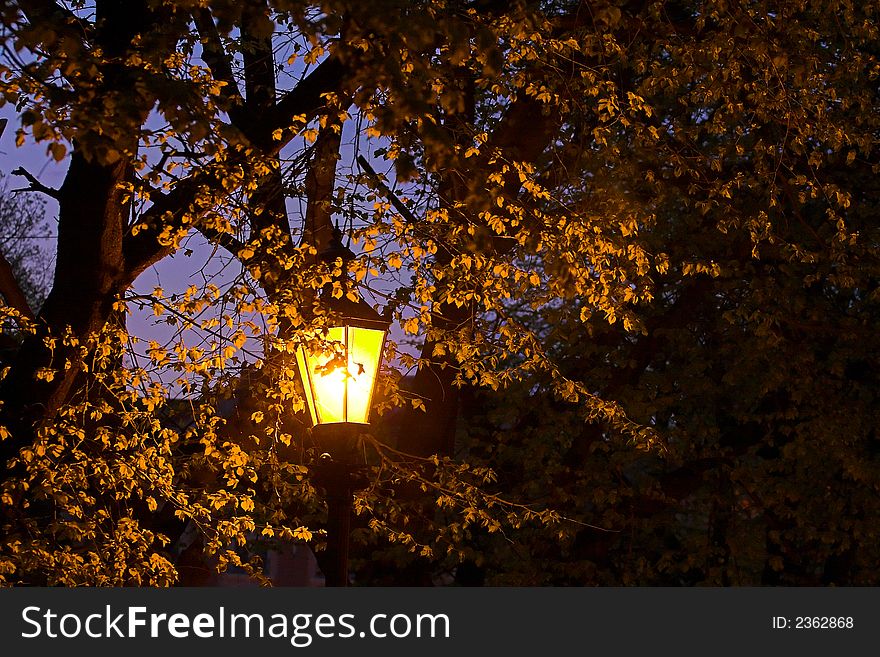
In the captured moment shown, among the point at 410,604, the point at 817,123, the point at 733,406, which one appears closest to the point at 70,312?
the point at 410,604

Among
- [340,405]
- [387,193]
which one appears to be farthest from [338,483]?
[387,193]

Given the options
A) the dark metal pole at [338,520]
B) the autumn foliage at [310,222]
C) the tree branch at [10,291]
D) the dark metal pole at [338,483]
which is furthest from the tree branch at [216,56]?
the dark metal pole at [338,520]

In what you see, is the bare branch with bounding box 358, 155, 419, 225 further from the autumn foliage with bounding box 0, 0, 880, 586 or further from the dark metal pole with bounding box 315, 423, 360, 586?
the dark metal pole with bounding box 315, 423, 360, 586

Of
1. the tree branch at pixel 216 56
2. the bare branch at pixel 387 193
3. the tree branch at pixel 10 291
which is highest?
the tree branch at pixel 216 56

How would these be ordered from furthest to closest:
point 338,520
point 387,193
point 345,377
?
point 387,193
point 345,377
point 338,520

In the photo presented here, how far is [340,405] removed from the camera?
22.1 ft

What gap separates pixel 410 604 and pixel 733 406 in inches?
401

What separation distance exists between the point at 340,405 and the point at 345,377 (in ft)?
0.57

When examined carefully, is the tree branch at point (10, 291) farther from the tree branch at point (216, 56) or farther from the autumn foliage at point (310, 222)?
the tree branch at point (216, 56)

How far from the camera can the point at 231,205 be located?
8.70 metres

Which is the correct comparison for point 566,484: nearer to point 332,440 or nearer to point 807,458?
point 807,458

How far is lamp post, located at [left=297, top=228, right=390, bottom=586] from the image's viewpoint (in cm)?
668

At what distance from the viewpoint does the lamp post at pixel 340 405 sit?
6.68m

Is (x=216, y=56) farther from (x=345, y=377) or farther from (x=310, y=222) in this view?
(x=345, y=377)
